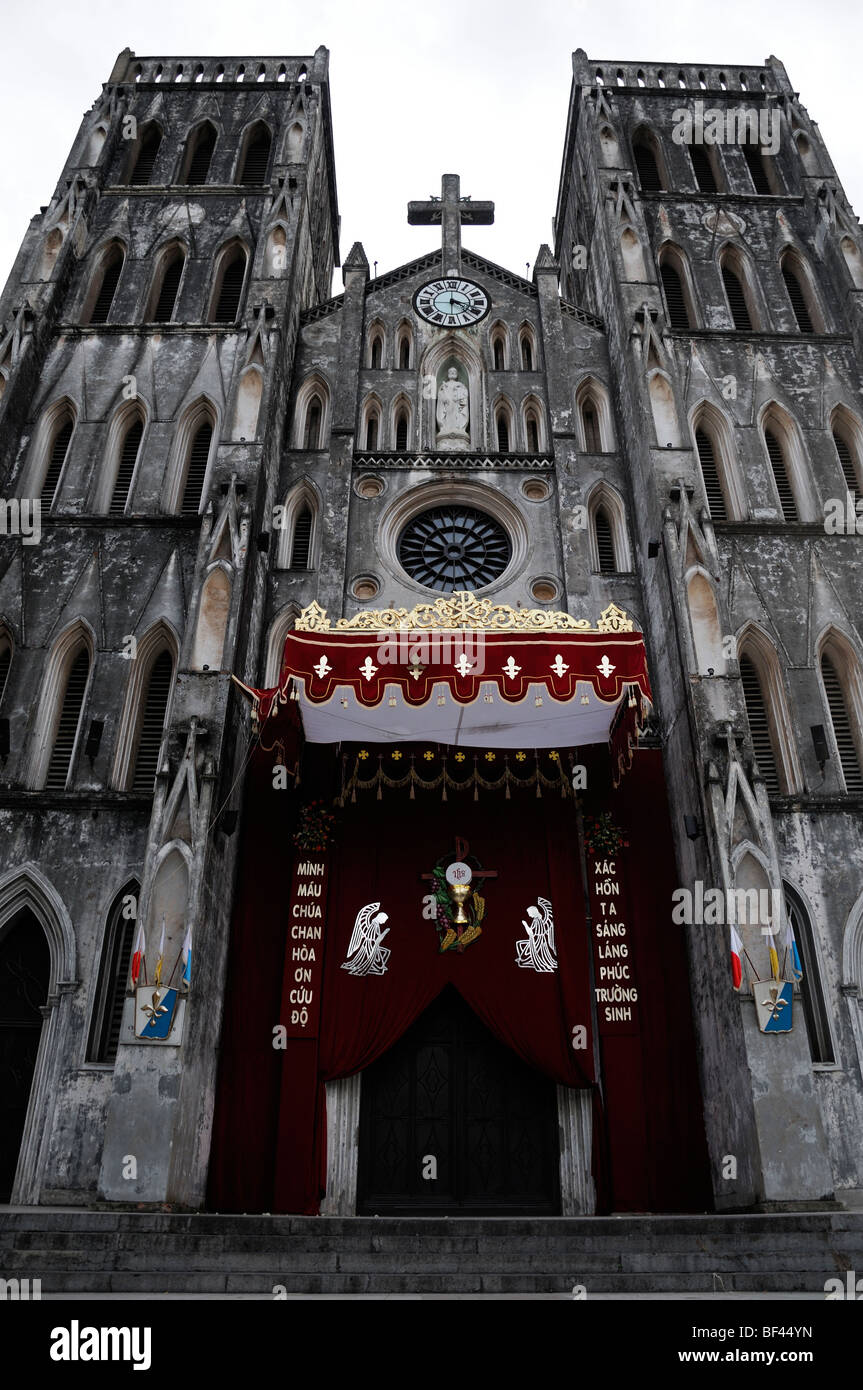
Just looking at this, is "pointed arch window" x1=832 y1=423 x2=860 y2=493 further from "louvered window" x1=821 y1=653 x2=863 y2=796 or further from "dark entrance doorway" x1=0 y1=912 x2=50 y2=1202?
"dark entrance doorway" x1=0 y1=912 x2=50 y2=1202

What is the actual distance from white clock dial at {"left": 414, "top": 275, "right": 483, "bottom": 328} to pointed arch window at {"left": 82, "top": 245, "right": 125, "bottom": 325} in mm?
7343

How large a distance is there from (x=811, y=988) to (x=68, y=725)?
13.1m

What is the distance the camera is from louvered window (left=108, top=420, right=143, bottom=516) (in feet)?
64.8

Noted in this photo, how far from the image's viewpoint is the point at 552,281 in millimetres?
23547

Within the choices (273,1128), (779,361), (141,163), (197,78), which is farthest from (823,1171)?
(197,78)

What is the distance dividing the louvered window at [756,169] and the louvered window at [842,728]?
1526cm

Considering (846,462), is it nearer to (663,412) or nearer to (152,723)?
(663,412)

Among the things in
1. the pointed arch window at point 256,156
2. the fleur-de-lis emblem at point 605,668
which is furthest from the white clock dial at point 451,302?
the fleur-de-lis emblem at point 605,668

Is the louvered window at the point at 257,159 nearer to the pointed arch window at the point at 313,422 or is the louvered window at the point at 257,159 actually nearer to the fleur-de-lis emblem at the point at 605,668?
the pointed arch window at the point at 313,422

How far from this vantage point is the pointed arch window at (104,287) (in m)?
22.9

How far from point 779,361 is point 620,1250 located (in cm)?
1851

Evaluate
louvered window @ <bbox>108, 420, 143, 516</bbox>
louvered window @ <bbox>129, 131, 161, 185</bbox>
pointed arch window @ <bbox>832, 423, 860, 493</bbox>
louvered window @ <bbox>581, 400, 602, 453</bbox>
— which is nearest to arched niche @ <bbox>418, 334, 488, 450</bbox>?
louvered window @ <bbox>581, 400, 602, 453</bbox>

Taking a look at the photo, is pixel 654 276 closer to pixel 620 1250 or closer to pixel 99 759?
pixel 99 759

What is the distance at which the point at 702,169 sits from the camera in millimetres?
26531
